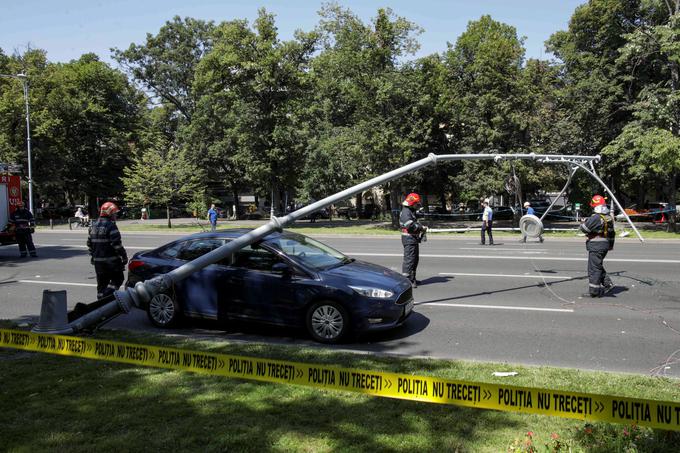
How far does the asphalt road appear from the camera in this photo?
21.9 feet

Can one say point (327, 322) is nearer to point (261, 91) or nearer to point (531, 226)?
point (531, 226)

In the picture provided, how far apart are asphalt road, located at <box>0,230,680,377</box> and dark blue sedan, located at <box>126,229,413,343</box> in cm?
30

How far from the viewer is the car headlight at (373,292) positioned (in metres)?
7.04

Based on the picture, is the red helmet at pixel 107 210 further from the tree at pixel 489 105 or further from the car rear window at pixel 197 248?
the tree at pixel 489 105

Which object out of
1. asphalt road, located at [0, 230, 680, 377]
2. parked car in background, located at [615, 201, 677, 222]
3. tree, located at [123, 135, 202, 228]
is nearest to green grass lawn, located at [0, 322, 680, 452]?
asphalt road, located at [0, 230, 680, 377]

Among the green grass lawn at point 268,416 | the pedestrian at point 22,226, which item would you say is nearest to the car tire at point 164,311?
the green grass lawn at point 268,416

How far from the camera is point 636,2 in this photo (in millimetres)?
29734

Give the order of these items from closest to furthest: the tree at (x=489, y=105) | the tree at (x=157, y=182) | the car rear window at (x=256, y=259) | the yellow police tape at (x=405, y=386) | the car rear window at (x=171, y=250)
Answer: the yellow police tape at (x=405, y=386), the car rear window at (x=256, y=259), the car rear window at (x=171, y=250), the tree at (x=489, y=105), the tree at (x=157, y=182)

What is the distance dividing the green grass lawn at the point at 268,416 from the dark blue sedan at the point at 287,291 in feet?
4.03

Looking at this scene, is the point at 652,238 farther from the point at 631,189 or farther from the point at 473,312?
the point at 631,189

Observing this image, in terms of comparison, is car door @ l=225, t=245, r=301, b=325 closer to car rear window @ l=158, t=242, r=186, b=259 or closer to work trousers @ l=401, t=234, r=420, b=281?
car rear window @ l=158, t=242, r=186, b=259

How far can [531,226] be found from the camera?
10602 millimetres

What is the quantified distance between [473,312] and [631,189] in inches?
1725

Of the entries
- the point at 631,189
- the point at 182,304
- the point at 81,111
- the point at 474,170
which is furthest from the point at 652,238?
the point at 81,111
